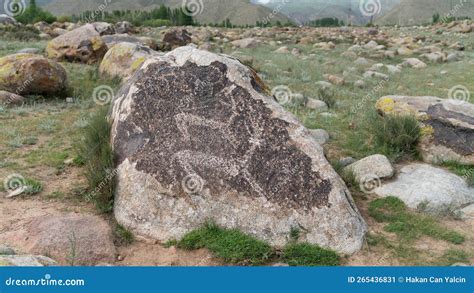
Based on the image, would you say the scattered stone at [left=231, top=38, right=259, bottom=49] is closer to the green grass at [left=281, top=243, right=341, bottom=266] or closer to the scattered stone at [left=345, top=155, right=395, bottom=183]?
the scattered stone at [left=345, top=155, right=395, bottom=183]

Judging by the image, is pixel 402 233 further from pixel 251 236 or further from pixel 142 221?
pixel 142 221

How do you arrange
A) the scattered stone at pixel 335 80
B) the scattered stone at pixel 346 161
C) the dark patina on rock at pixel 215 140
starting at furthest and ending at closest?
the scattered stone at pixel 335 80 < the scattered stone at pixel 346 161 < the dark patina on rock at pixel 215 140

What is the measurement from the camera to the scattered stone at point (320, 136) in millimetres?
8778

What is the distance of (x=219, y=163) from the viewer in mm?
5684

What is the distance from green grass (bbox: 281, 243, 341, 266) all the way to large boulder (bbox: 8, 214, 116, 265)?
1959 millimetres

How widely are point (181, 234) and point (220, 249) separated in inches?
21.8

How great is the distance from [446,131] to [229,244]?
4881mm

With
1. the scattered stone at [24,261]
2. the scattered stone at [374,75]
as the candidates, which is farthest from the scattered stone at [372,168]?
the scattered stone at [374,75]

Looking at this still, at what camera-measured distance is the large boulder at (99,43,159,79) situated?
13.3m

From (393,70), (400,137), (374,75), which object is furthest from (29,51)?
(393,70)

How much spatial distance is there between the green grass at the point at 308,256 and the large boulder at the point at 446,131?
365 cm

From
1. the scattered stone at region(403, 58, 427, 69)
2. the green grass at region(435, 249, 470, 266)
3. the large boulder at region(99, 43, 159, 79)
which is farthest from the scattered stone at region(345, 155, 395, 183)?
the scattered stone at region(403, 58, 427, 69)

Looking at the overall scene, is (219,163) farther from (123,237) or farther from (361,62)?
(361,62)

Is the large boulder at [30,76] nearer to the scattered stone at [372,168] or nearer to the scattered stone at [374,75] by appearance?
the scattered stone at [372,168]
